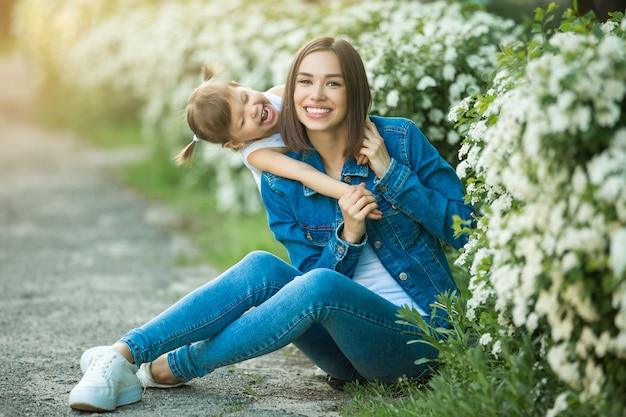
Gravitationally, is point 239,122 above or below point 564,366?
above

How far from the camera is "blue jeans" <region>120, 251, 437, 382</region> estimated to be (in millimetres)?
2830

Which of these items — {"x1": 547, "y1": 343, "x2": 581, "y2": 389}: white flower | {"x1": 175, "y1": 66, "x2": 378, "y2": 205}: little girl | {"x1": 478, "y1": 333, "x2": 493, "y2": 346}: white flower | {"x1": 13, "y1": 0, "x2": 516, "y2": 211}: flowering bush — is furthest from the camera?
{"x1": 13, "y1": 0, "x2": 516, "y2": 211}: flowering bush

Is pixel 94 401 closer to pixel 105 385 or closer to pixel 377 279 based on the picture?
pixel 105 385

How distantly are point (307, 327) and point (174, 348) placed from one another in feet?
1.60

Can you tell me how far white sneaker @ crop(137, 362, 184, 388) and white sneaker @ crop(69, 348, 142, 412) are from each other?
0.45 ft

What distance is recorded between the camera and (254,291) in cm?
302

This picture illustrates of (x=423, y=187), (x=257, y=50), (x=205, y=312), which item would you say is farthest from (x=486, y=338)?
(x=257, y=50)

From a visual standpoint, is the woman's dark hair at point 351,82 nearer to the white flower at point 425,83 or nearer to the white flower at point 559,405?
the white flower at point 425,83

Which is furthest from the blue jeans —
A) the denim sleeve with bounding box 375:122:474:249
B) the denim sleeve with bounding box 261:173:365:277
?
the denim sleeve with bounding box 375:122:474:249

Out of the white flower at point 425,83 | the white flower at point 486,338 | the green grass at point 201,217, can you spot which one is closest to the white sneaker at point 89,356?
the white flower at point 486,338

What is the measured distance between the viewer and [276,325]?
2865 millimetres

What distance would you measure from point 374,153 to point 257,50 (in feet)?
11.8

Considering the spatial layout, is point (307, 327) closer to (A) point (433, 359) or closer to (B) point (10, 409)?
(A) point (433, 359)

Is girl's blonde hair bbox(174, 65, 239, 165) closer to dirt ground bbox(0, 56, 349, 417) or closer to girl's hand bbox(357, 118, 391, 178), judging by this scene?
girl's hand bbox(357, 118, 391, 178)
